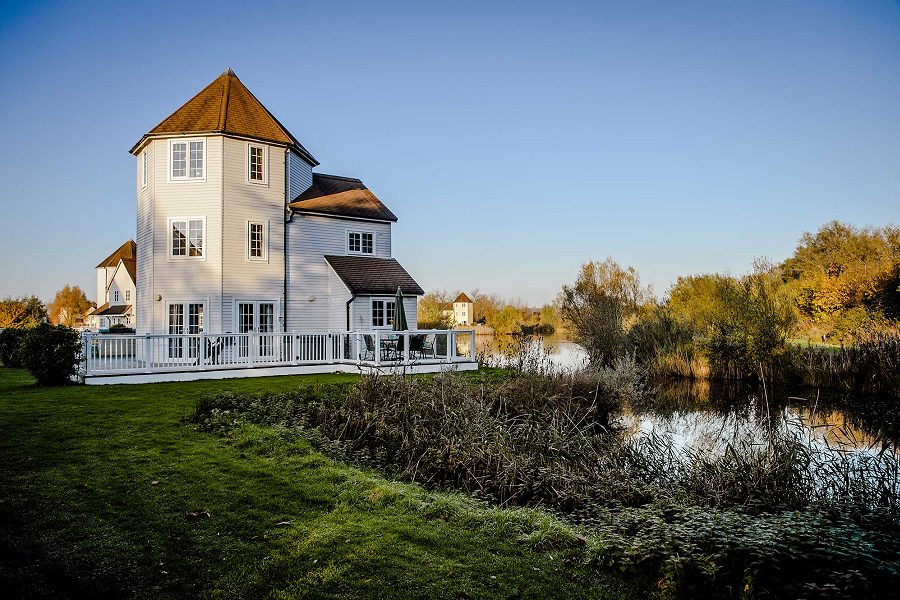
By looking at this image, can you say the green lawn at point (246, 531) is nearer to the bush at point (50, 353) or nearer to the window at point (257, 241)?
the bush at point (50, 353)

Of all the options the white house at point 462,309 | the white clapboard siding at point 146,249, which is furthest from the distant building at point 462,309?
the white clapboard siding at point 146,249

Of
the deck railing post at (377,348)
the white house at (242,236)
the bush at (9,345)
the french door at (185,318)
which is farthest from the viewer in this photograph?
the bush at (9,345)

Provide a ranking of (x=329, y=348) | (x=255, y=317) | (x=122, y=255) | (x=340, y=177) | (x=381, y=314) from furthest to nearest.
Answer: (x=122, y=255)
(x=340, y=177)
(x=381, y=314)
(x=255, y=317)
(x=329, y=348)

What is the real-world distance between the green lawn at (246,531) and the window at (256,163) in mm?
15725

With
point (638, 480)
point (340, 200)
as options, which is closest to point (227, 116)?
point (340, 200)

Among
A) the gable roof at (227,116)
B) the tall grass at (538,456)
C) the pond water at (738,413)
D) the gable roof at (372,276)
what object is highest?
the gable roof at (227,116)

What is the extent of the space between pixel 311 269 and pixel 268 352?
17.0 ft

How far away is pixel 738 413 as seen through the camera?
14.7 m

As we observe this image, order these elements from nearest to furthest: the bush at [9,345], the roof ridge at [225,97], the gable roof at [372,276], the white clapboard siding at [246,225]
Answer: the white clapboard siding at [246,225] → the roof ridge at [225,97] → the bush at [9,345] → the gable roof at [372,276]

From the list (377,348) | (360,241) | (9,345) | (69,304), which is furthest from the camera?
(69,304)

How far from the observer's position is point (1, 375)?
56.0 feet

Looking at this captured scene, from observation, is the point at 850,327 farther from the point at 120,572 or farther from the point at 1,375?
the point at 1,375

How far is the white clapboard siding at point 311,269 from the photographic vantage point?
2206 cm

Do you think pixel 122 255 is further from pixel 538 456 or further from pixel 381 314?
pixel 538 456
